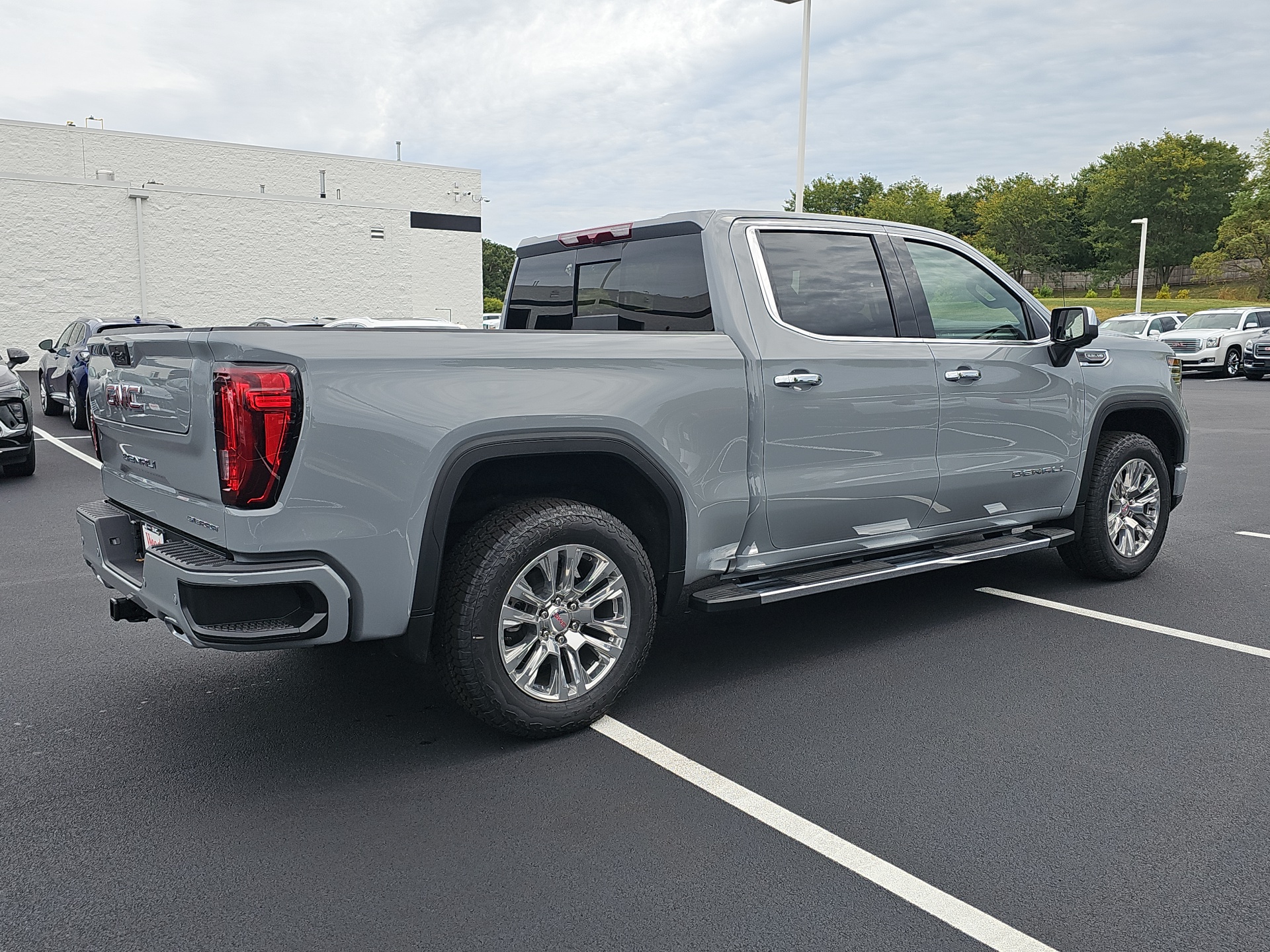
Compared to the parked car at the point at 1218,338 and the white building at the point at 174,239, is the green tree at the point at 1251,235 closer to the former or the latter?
the parked car at the point at 1218,338

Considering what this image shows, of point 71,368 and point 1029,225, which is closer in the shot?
point 71,368

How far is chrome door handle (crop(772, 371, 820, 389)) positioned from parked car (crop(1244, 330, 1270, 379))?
2572cm

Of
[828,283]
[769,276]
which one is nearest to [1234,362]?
[828,283]

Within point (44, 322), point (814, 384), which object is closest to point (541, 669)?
point (814, 384)

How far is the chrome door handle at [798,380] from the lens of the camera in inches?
173

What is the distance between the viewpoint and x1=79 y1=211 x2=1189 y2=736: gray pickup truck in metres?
3.29

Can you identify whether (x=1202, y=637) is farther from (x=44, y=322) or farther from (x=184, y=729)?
(x=44, y=322)

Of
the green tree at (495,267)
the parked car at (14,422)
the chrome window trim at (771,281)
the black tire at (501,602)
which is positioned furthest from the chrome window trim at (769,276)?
the green tree at (495,267)

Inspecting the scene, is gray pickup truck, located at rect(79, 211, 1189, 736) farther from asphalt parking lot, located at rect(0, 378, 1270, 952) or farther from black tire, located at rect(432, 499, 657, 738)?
asphalt parking lot, located at rect(0, 378, 1270, 952)

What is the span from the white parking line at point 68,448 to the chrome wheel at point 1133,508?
376 inches

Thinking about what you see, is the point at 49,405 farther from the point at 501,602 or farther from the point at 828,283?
the point at 501,602

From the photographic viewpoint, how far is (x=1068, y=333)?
5586 millimetres

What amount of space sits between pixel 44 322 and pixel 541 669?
3219 cm

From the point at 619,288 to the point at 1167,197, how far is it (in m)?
90.1
